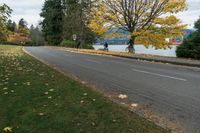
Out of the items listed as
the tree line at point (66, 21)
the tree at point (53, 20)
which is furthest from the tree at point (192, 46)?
the tree at point (53, 20)

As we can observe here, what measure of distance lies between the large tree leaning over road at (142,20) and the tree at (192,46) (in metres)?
8.64

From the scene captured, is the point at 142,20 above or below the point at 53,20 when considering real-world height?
below

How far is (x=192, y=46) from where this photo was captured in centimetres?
2405

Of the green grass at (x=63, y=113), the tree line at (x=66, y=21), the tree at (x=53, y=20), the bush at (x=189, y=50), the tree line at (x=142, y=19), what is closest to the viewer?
the green grass at (x=63, y=113)

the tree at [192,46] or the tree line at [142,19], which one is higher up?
the tree line at [142,19]

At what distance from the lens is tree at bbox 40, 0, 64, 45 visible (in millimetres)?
75938

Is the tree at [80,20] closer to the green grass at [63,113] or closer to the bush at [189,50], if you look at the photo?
the bush at [189,50]

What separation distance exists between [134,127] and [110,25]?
102 ft

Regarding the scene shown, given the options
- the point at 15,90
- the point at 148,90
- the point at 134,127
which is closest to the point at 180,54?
the point at 148,90

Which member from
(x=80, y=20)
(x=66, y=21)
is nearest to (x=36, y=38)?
(x=66, y=21)

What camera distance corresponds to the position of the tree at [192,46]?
23578mm

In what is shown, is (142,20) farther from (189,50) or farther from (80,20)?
(80,20)

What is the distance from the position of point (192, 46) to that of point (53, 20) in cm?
5772

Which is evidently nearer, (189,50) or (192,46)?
(192,46)
